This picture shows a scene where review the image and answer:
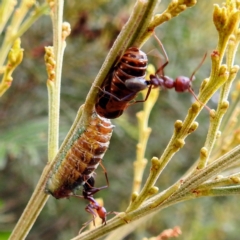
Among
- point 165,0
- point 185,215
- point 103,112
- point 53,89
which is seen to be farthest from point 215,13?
point 185,215

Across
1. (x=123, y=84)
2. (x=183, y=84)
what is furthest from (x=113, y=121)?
(x=123, y=84)

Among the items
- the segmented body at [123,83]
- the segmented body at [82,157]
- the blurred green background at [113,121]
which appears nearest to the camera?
the segmented body at [123,83]

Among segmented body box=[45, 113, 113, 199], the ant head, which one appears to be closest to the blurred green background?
segmented body box=[45, 113, 113, 199]

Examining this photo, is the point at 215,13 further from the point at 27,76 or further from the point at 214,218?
the point at 214,218

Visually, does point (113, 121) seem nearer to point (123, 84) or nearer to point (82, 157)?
point (82, 157)

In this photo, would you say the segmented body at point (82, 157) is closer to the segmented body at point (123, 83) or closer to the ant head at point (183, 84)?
the segmented body at point (123, 83)

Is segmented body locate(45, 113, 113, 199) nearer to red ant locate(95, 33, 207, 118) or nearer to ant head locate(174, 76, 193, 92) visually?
red ant locate(95, 33, 207, 118)

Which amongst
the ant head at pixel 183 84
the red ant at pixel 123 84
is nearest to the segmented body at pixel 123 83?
the red ant at pixel 123 84
